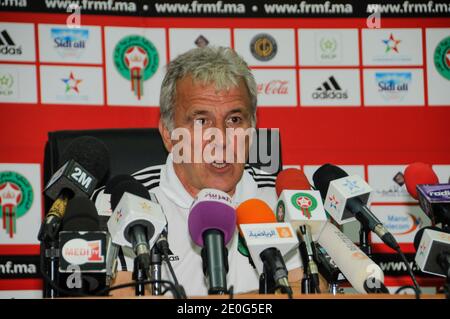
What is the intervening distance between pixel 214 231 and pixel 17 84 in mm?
2414

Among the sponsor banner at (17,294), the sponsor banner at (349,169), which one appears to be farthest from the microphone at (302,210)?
the sponsor banner at (17,294)

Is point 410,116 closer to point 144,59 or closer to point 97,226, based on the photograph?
point 144,59

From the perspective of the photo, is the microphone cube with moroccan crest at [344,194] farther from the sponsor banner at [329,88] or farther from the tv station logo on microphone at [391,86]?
the tv station logo on microphone at [391,86]

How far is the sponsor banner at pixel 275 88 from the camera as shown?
3947 mm

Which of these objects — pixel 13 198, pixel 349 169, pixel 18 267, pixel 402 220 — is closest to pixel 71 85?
pixel 13 198

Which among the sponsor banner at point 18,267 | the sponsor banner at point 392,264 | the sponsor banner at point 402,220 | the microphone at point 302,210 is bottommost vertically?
the sponsor banner at point 392,264

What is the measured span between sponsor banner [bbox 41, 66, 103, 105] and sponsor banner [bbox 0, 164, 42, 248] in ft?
1.28

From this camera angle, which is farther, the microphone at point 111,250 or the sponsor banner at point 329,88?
the sponsor banner at point 329,88

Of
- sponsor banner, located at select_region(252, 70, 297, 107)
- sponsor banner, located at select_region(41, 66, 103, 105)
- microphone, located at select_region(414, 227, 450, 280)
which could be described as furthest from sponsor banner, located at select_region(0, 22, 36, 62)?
microphone, located at select_region(414, 227, 450, 280)

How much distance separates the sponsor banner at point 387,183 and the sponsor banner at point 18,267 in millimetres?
1840

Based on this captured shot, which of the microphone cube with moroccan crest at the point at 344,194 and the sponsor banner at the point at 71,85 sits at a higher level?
the sponsor banner at the point at 71,85

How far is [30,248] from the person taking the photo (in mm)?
3711

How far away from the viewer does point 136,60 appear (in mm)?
3912

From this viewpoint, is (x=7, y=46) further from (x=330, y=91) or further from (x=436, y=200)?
(x=436, y=200)
